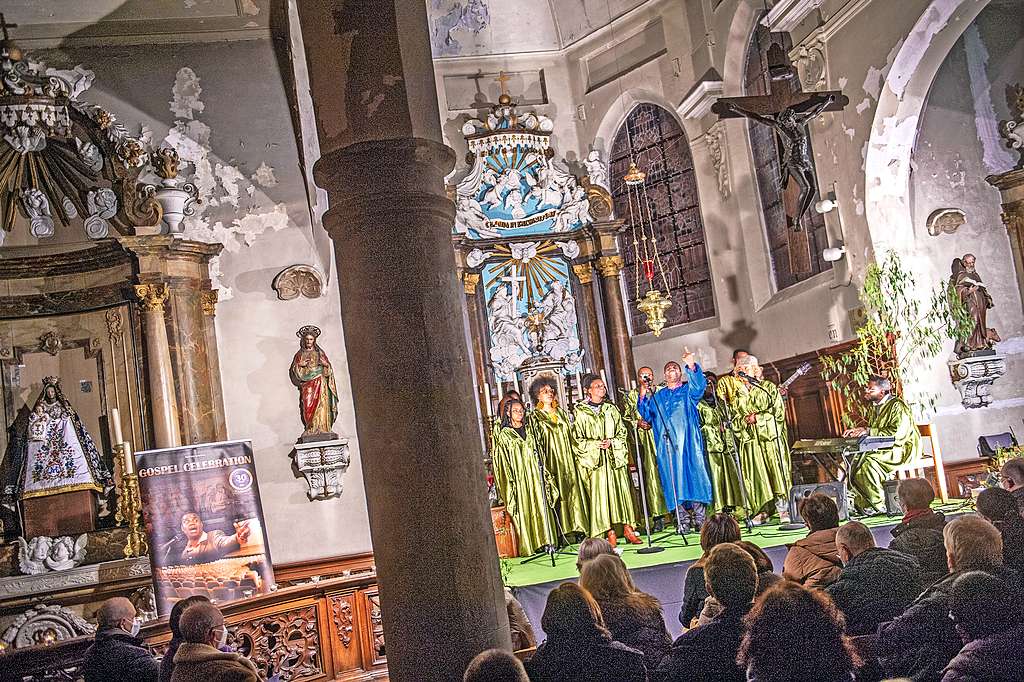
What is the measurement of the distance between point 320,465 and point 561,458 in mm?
2493

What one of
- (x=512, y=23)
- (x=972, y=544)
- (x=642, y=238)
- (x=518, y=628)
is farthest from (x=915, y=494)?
(x=512, y=23)

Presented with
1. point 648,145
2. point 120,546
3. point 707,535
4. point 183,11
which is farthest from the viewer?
point 648,145

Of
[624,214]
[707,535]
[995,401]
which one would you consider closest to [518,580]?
[707,535]

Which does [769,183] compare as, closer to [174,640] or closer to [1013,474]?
[1013,474]

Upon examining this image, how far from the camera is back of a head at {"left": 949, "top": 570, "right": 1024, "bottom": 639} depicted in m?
4.60

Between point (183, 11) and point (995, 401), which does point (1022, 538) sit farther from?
point (183, 11)

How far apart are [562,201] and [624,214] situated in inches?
57.2

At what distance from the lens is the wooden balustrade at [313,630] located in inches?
298

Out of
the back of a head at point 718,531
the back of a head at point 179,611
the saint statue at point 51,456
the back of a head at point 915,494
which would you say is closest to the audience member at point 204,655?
the back of a head at point 179,611

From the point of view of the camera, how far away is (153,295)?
33.1 feet

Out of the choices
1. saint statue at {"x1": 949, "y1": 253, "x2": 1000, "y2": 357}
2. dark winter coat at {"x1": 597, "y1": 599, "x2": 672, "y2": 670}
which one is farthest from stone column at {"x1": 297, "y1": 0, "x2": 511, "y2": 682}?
saint statue at {"x1": 949, "y1": 253, "x2": 1000, "y2": 357}

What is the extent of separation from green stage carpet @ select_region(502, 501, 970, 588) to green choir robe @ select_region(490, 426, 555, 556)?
0.28 meters

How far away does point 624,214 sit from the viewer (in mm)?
15680

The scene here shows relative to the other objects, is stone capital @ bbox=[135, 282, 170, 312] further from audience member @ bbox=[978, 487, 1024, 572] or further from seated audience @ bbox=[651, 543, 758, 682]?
audience member @ bbox=[978, 487, 1024, 572]
